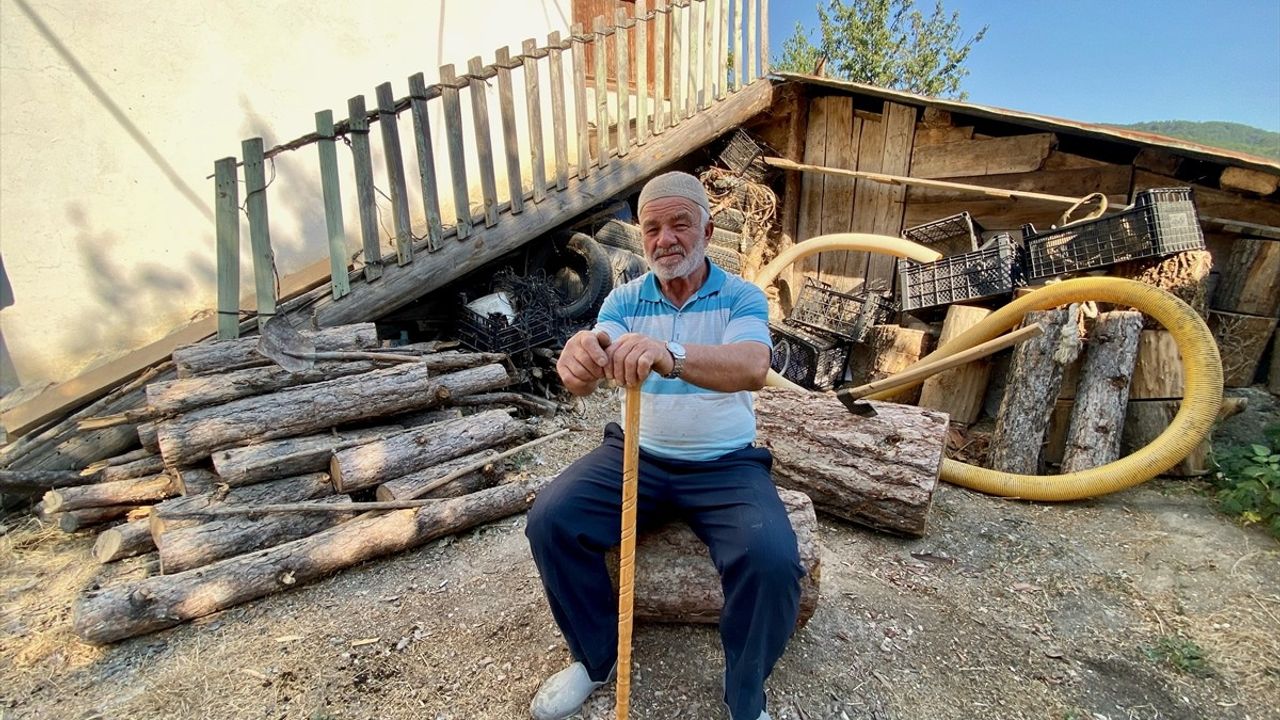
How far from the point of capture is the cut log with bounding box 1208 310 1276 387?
4000mm

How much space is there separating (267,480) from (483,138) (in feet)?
9.82

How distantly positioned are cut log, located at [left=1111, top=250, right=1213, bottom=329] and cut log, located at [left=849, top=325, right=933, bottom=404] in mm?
1465

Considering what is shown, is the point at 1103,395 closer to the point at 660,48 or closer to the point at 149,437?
the point at 660,48

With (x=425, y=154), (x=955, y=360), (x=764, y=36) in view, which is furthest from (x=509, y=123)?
(x=955, y=360)

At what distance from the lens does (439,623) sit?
2.55m

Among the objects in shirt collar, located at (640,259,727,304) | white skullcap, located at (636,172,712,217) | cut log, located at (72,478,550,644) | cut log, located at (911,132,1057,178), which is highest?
cut log, located at (911,132,1057,178)

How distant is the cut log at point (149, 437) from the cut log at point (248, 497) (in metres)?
0.68

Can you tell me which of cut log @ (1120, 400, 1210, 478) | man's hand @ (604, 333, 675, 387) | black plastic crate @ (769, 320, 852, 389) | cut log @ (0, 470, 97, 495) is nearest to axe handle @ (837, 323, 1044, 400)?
cut log @ (1120, 400, 1210, 478)

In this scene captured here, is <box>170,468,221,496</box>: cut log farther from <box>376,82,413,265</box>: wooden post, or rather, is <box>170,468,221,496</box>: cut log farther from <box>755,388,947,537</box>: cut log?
<box>755,388,947,537</box>: cut log

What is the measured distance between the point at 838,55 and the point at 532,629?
19.6m

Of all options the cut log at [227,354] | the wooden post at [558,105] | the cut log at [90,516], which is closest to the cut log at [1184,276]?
the wooden post at [558,105]

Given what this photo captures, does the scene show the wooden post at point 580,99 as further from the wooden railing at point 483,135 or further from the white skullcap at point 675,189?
the white skullcap at point 675,189

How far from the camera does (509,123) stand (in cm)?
472

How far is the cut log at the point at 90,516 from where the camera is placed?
3133 millimetres
